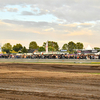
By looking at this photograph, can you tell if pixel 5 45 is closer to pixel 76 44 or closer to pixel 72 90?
pixel 76 44

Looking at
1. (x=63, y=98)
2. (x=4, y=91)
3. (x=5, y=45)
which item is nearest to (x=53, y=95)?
(x=63, y=98)

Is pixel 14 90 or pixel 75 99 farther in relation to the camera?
pixel 14 90

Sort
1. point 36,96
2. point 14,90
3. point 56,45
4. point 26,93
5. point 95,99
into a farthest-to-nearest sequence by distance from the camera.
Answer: point 56,45
point 14,90
point 26,93
point 36,96
point 95,99

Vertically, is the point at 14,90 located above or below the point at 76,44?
below

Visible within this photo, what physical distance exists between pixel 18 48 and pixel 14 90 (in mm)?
188969

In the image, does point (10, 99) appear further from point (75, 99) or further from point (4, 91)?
point (75, 99)

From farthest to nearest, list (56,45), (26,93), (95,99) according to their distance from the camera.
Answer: (56,45) < (26,93) < (95,99)

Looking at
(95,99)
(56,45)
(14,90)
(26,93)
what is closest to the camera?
(95,99)

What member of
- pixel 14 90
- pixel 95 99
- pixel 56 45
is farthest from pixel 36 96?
pixel 56 45

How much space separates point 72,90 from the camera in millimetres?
9555

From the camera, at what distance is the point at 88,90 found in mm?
9570

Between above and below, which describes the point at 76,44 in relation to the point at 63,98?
above

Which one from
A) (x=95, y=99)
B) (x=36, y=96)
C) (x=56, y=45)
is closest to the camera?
(x=95, y=99)

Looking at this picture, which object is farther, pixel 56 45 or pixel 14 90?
pixel 56 45
